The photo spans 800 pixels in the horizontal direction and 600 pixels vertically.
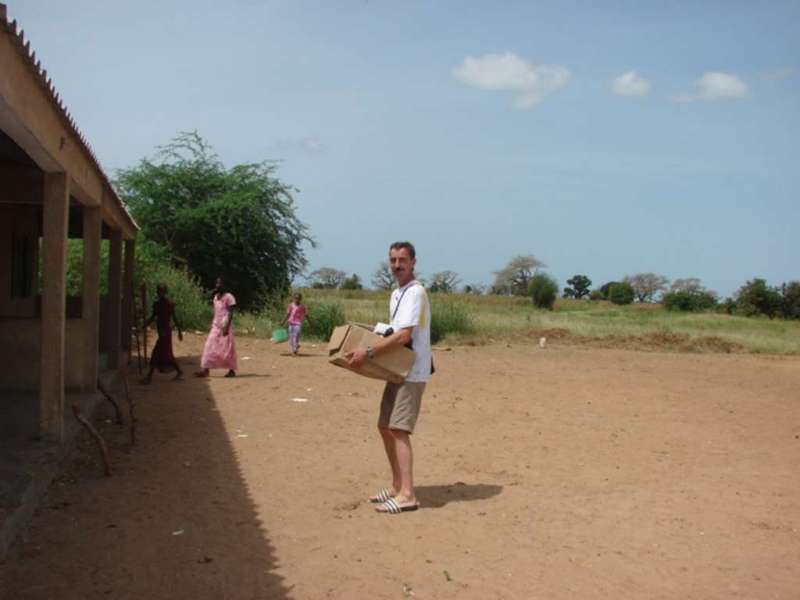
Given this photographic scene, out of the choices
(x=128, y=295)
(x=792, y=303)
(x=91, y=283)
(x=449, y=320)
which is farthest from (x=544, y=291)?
(x=91, y=283)

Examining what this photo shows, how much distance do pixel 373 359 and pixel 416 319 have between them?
0.40 m

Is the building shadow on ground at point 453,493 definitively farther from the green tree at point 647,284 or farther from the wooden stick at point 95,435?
the green tree at point 647,284

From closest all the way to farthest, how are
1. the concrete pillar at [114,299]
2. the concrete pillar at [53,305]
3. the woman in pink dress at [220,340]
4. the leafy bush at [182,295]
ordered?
1. the concrete pillar at [53,305]
2. the woman in pink dress at [220,340]
3. the concrete pillar at [114,299]
4. the leafy bush at [182,295]

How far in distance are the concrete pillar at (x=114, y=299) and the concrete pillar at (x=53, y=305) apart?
6.01 m

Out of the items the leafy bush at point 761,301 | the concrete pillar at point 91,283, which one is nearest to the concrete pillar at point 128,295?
A: the concrete pillar at point 91,283

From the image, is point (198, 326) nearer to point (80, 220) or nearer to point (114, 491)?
point (80, 220)

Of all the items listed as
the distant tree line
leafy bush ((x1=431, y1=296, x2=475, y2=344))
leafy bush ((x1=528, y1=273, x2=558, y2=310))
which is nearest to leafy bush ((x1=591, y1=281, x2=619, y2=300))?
the distant tree line

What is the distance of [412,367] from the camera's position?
226 inches

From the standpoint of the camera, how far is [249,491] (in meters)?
6.46

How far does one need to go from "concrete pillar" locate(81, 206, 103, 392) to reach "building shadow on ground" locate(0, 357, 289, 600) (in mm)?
2046

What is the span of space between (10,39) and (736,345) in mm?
25955

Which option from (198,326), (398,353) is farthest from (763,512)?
(198,326)

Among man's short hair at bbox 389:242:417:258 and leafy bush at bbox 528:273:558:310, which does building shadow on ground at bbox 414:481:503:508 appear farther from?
leafy bush at bbox 528:273:558:310

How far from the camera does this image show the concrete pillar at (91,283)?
31.7ft
